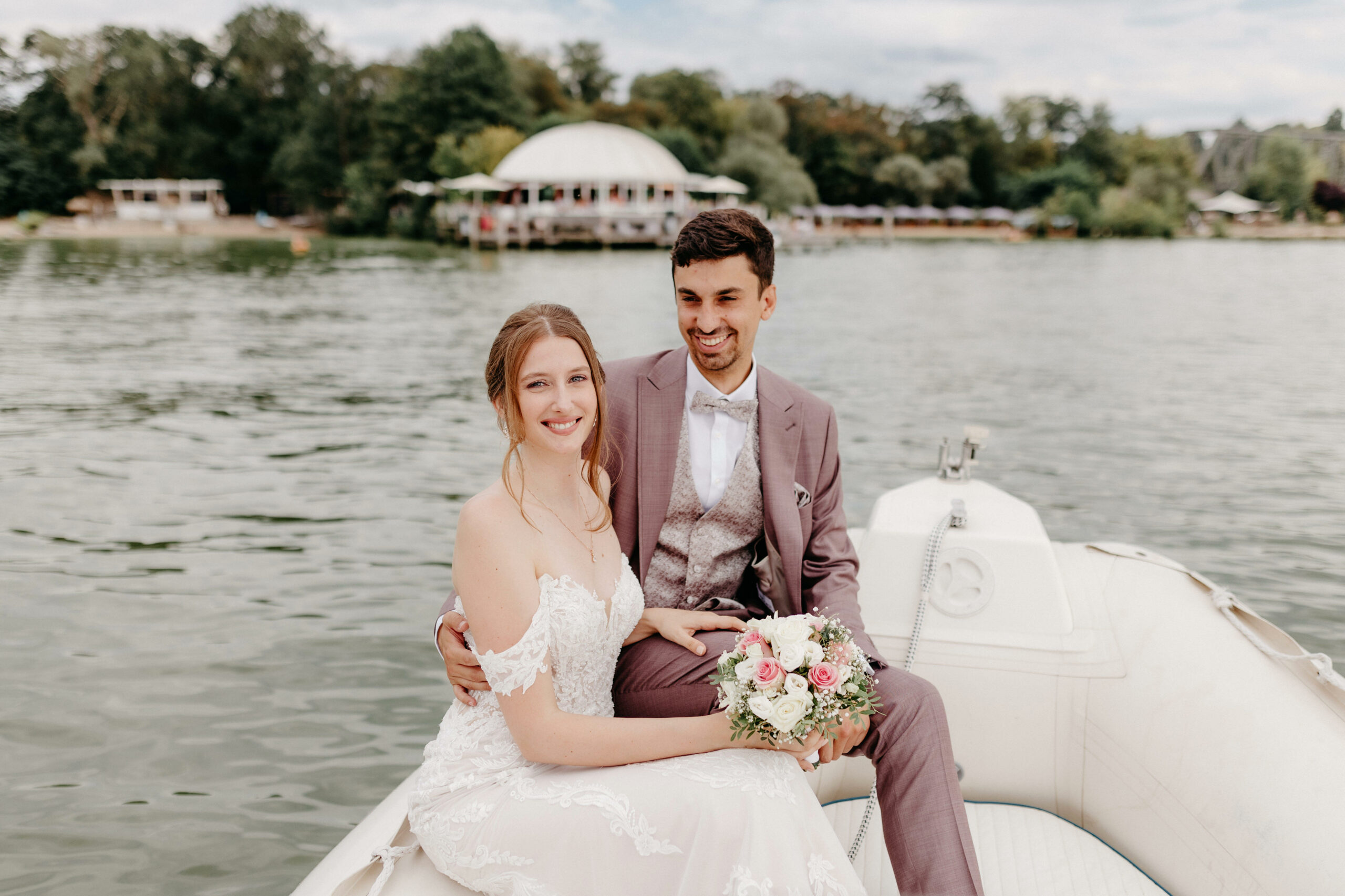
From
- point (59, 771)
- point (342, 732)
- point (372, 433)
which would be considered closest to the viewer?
point (59, 771)

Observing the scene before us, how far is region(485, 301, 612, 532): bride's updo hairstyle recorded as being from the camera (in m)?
1.80

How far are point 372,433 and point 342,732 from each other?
193 inches

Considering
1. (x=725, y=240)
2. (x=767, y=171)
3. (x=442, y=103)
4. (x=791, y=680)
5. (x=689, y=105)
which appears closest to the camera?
(x=791, y=680)

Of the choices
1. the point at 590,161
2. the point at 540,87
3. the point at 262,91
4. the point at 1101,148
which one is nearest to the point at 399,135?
the point at 590,161

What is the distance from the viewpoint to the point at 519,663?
165 cm

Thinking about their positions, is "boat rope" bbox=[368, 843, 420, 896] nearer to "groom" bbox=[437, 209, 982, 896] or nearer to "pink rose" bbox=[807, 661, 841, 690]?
"groom" bbox=[437, 209, 982, 896]

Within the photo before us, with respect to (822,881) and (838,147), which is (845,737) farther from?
(838,147)

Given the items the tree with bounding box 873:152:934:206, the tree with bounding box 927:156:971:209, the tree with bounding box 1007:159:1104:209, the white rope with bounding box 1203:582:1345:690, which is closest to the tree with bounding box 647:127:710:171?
the tree with bounding box 873:152:934:206

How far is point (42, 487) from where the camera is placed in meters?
6.64

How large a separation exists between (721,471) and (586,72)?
65371mm

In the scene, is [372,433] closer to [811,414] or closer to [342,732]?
[342,732]

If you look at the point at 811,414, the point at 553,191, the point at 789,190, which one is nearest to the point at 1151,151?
the point at 789,190

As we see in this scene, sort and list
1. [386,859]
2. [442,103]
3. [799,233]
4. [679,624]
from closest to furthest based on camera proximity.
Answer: [386,859]
[679,624]
[799,233]
[442,103]

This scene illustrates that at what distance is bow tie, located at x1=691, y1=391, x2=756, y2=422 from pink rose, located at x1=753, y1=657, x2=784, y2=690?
32.0 inches
